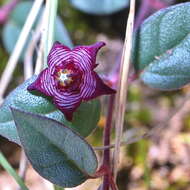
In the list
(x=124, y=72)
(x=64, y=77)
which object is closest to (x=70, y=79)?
(x=64, y=77)

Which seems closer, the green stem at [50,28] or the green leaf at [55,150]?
the green leaf at [55,150]

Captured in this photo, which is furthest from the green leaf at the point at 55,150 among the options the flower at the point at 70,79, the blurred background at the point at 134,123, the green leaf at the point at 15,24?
the green leaf at the point at 15,24

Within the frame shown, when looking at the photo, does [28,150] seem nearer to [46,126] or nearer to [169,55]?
[46,126]

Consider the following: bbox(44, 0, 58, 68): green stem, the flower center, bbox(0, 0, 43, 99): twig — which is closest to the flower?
the flower center

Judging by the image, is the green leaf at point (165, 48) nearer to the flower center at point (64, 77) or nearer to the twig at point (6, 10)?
the flower center at point (64, 77)

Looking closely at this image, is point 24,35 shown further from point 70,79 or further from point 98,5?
point 98,5

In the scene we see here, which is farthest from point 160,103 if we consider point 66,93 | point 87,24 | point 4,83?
point 66,93

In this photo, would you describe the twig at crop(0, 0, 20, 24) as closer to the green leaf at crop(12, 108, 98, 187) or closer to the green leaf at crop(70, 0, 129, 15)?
the green leaf at crop(70, 0, 129, 15)
